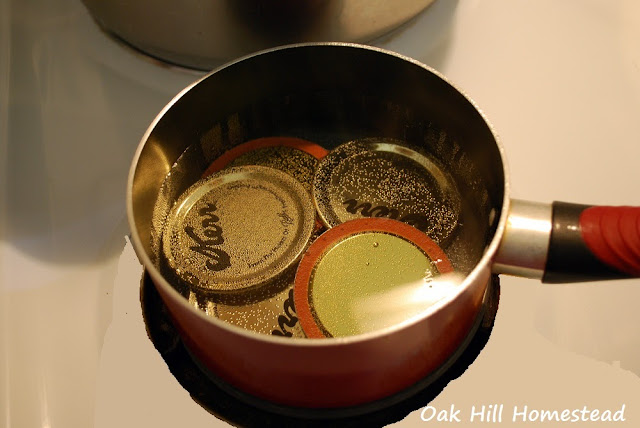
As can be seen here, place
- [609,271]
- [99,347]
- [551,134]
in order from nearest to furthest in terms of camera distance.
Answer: [609,271] < [99,347] < [551,134]

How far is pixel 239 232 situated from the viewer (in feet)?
1.96

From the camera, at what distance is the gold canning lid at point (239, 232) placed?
1.87ft

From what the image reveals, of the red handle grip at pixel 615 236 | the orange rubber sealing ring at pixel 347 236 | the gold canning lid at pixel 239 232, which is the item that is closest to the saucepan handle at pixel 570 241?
the red handle grip at pixel 615 236

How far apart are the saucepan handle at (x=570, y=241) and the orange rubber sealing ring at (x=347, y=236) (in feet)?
0.34

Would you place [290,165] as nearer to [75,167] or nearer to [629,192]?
[75,167]

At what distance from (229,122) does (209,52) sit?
0.24 feet

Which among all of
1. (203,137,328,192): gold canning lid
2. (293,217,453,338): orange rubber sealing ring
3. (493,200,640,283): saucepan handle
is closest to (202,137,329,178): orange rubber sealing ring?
(203,137,328,192): gold canning lid

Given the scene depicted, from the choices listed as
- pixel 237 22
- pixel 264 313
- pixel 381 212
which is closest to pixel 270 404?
pixel 264 313

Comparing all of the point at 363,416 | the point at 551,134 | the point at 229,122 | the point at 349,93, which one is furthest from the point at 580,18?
the point at 363,416

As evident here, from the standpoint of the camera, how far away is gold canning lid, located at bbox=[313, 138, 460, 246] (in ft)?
2.00

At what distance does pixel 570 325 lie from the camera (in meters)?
0.58

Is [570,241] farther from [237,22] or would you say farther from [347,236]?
[237,22]

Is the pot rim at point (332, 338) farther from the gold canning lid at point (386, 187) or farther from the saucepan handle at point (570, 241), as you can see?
the gold canning lid at point (386, 187)

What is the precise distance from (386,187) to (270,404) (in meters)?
0.25
